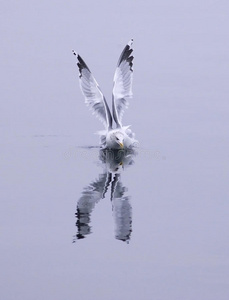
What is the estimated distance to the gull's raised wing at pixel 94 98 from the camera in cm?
1452

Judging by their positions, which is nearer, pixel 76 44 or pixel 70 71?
pixel 70 71

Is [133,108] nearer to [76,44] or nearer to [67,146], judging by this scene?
[67,146]

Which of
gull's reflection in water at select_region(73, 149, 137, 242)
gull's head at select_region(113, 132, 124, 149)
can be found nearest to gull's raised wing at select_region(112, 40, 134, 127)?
gull's head at select_region(113, 132, 124, 149)

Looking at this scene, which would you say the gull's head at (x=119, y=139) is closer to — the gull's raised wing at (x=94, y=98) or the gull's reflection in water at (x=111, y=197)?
the gull's reflection in water at (x=111, y=197)

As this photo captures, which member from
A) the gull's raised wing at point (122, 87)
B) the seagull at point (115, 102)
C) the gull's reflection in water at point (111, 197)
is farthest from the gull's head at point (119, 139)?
the gull's raised wing at point (122, 87)

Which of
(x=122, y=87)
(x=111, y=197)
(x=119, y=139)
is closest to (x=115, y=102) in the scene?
(x=122, y=87)

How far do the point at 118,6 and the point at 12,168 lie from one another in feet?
46.1

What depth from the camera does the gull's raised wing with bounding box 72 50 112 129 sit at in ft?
47.6

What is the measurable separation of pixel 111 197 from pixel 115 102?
12.1 ft

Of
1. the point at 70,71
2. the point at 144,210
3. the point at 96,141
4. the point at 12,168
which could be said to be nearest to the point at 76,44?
the point at 70,71

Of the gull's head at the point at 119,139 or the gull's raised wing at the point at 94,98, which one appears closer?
the gull's head at the point at 119,139

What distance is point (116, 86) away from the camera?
1504 centimetres

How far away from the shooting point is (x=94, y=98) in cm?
1485

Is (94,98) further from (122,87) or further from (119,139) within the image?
(119,139)
